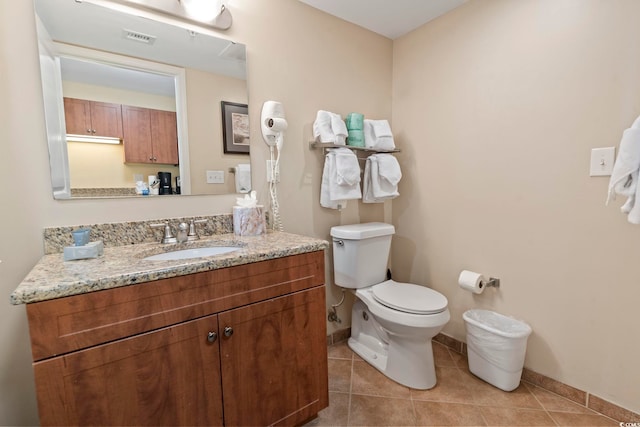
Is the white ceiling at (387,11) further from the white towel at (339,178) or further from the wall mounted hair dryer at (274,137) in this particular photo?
the white towel at (339,178)

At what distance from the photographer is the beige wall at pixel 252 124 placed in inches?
43.4

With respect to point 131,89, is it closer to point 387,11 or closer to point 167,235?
point 167,235

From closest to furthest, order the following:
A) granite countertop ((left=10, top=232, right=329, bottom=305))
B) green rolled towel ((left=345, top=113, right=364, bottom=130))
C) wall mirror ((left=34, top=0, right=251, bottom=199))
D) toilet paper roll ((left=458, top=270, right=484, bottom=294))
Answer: granite countertop ((left=10, top=232, right=329, bottom=305)), wall mirror ((left=34, top=0, right=251, bottom=199)), toilet paper roll ((left=458, top=270, right=484, bottom=294)), green rolled towel ((left=345, top=113, right=364, bottom=130))

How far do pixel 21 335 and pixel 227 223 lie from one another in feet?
2.94

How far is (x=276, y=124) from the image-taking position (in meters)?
1.58

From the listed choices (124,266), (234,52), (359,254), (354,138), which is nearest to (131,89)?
(234,52)

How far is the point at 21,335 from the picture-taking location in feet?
3.72

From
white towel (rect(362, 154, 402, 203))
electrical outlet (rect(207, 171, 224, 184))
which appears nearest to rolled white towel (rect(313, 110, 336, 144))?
white towel (rect(362, 154, 402, 203))

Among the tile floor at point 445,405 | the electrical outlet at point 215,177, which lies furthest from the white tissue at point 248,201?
the tile floor at point 445,405

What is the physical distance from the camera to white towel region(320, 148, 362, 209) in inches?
70.4

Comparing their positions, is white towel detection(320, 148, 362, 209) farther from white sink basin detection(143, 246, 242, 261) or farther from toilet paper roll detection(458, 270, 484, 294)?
toilet paper roll detection(458, 270, 484, 294)

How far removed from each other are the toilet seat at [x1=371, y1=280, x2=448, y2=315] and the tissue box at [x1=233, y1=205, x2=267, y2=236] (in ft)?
2.61

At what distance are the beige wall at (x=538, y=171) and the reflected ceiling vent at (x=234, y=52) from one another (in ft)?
4.01

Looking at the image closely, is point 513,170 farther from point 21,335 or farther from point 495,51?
point 21,335
